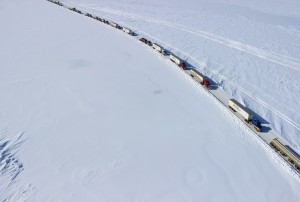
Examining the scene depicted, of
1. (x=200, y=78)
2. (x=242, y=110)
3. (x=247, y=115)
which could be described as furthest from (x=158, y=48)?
(x=247, y=115)

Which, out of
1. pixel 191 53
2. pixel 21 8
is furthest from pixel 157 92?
pixel 21 8

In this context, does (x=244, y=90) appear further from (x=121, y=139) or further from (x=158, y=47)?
(x=121, y=139)

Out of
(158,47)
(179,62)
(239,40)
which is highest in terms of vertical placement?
(239,40)

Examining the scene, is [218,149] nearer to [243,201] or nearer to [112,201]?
[243,201]

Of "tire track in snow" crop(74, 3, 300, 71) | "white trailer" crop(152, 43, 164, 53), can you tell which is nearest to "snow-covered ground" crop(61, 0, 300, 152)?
"tire track in snow" crop(74, 3, 300, 71)

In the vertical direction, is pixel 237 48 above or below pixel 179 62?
above

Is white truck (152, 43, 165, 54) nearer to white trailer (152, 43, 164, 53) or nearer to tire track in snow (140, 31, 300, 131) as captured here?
white trailer (152, 43, 164, 53)

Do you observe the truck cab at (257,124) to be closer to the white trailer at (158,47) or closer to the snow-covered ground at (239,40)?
the snow-covered ground at (239,40)
